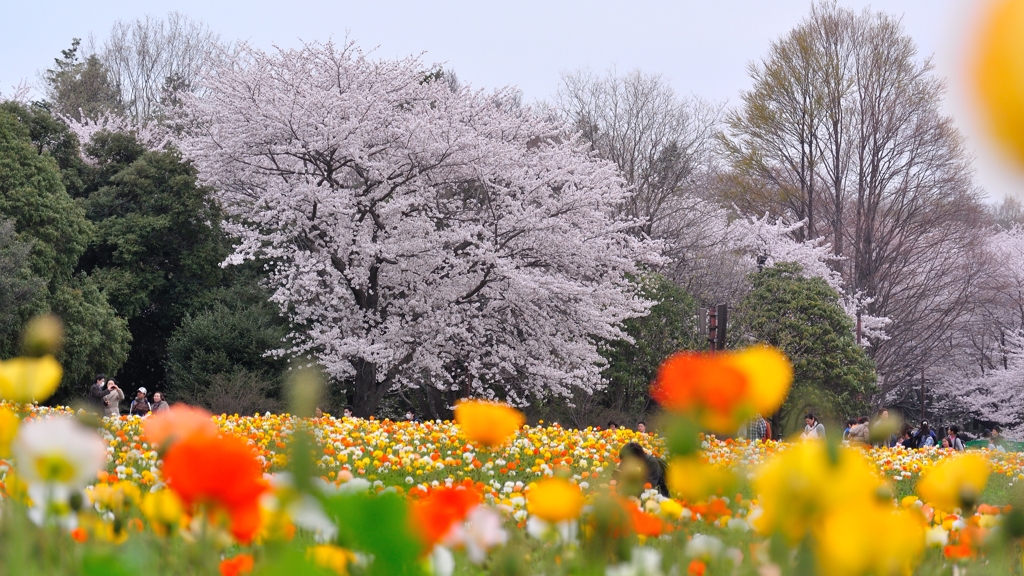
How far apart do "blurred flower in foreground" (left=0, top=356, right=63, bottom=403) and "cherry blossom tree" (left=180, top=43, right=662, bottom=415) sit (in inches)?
575

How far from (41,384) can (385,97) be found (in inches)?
653

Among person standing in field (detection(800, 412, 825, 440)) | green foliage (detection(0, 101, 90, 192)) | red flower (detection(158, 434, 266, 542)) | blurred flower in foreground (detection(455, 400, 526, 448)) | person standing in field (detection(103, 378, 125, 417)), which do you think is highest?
green foliage (detection(0, 101, 90, 192))

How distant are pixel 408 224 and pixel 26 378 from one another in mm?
15482

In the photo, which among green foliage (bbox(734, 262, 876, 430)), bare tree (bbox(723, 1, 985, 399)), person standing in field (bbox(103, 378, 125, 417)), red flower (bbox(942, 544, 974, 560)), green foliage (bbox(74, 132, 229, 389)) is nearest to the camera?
red flower (bbox(942, 544, 974, 560))

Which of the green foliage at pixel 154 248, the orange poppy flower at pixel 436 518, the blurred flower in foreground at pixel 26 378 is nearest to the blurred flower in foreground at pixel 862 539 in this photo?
the orange poppy flower at pixel 436 518

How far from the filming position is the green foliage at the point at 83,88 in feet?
106

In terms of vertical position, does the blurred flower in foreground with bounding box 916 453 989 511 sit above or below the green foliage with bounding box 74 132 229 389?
below

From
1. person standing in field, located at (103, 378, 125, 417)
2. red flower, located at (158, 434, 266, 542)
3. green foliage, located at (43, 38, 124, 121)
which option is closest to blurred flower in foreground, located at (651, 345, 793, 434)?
red flower, located at (158, 434, 266, 542)

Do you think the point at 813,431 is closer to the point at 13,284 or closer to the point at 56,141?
the point at 13,284

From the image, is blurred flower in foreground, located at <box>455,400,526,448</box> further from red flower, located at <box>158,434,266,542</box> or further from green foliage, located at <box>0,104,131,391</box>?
green foliage, located at <box>0,104,131,391</box>

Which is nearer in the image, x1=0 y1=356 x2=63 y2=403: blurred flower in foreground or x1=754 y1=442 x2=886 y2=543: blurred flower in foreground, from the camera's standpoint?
x1=754 y1=442 x2=886 y2=543: blurred flower in foreground

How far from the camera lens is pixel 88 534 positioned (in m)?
1.62

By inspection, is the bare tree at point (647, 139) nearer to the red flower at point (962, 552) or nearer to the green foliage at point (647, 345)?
the green foliage at point (647, 345)

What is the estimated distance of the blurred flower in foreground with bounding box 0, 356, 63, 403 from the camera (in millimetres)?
1424
